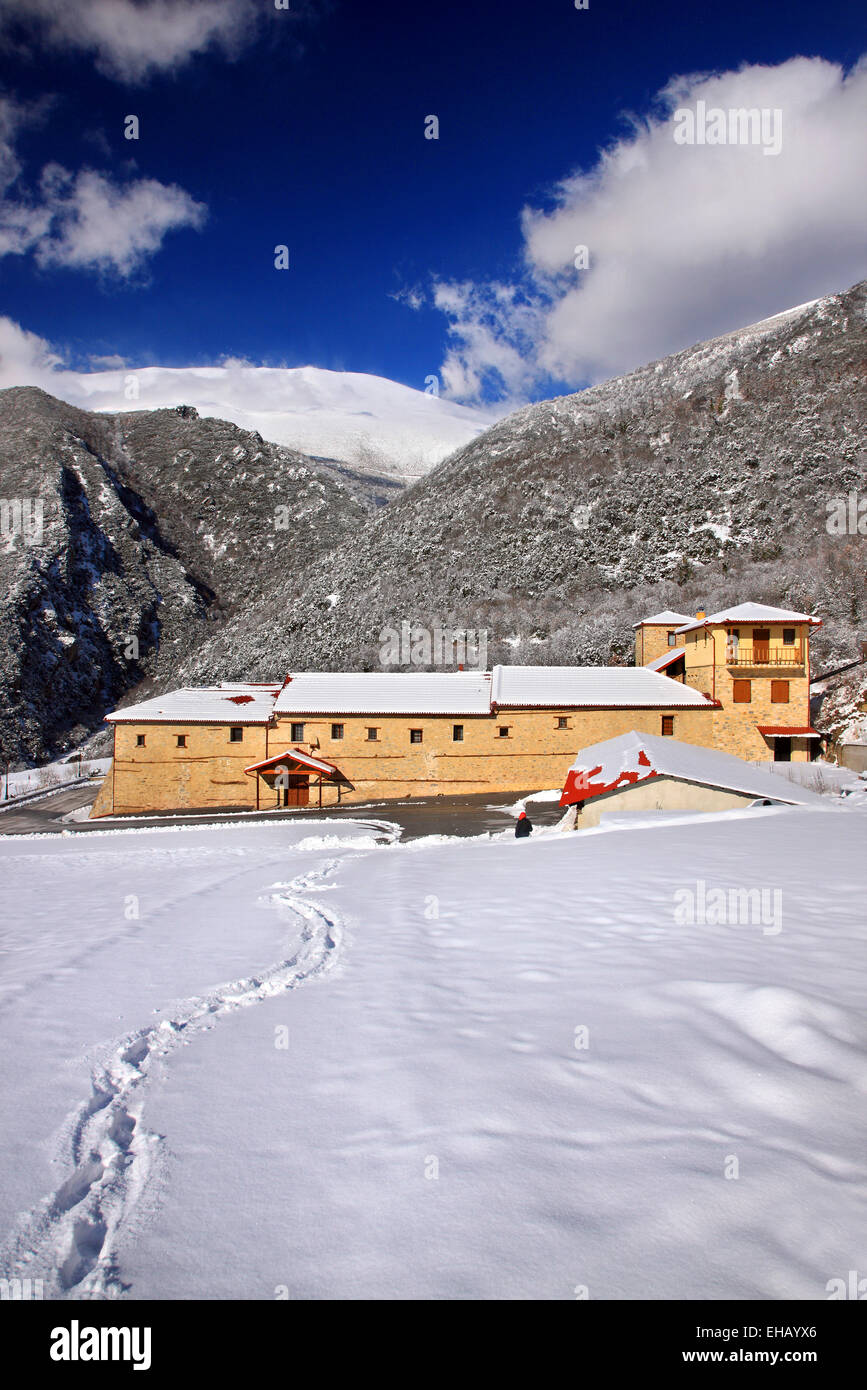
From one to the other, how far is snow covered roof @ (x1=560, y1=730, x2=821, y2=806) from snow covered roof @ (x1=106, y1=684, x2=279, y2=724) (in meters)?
16.3

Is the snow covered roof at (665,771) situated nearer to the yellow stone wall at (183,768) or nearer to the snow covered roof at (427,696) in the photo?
the snow covered roof at (427,696)

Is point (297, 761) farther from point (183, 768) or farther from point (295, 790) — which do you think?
point (183, 768)

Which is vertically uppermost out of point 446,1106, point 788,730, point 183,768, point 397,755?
point 788,730

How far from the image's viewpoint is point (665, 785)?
58.2 feet

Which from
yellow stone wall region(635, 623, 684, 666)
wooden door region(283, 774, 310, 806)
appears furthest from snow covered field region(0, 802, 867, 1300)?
yellow stone wall region(635, 623, 684, 666)

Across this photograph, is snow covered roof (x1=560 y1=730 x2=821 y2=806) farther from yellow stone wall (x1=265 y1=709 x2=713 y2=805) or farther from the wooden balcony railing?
the wooden balcony railing

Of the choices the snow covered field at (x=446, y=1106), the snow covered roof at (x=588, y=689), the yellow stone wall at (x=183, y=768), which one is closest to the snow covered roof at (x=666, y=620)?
the snow covered roof at (x=588, y=689)

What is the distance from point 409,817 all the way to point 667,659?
19.1 m

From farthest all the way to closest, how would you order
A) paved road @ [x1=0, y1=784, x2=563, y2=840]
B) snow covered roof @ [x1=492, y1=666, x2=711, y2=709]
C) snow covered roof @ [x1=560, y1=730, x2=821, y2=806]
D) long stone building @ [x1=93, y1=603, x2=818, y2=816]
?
snow covered roof @ [x1=492, y1=666, x2=711, y2=709] < long stone building @ [x1=93, y1=603, x2=818, y2=816] < paved road @ [x1=0, y1=784, x2=563, y2=840] < snow covered roof @ [x1=560, y1=730, x2=821, y2=806]

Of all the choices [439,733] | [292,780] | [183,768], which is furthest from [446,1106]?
[183,768]

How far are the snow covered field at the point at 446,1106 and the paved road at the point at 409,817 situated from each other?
14119 millimetres

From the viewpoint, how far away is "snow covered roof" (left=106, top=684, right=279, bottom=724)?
1206 inches

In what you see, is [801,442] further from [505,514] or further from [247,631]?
[247,631]

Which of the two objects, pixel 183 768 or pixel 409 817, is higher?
pixel 183 768
